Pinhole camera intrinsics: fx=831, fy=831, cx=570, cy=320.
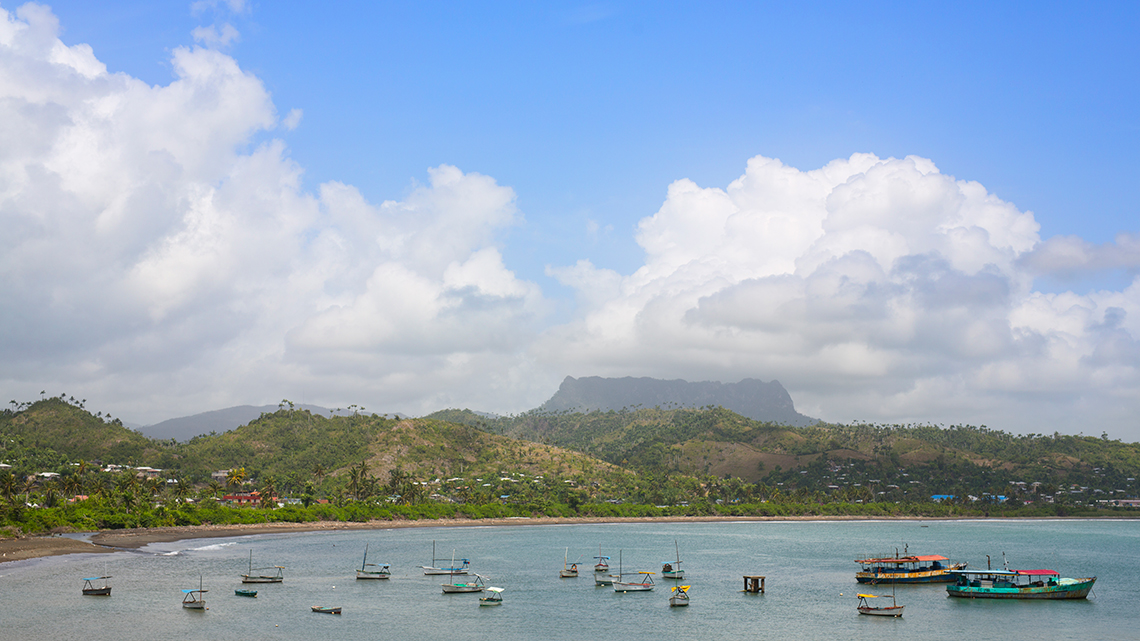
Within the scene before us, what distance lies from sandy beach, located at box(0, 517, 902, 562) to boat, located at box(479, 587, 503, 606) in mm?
47536

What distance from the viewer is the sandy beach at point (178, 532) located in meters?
86.6

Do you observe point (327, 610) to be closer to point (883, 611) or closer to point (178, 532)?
point (883, 611)

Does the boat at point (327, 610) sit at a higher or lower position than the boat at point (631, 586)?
higher

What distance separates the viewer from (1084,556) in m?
115

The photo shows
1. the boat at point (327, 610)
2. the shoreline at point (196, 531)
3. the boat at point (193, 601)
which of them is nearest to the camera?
the boat at point (193, 601)

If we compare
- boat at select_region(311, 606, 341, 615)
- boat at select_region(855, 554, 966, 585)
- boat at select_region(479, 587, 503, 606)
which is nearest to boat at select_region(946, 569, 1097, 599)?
boat at select_region(855, 554, 966, 585)

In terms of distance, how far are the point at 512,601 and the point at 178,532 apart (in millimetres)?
75197

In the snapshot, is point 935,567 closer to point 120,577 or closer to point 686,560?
point 686,560

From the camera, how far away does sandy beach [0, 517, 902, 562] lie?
86.6 meters

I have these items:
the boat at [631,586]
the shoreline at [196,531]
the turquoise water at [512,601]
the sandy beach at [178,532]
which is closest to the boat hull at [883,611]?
the turquoise water at [512,601]

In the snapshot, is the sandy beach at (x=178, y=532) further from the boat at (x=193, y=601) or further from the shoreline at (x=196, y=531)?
the boat at (x=193, y=601)

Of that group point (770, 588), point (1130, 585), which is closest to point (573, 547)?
point (770, 588)

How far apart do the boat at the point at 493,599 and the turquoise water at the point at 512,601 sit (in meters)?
0.72

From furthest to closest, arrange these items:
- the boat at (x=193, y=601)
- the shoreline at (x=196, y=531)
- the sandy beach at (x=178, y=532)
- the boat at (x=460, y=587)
Answer: 1. the shoreline at (x=196, y=531)
2. the sandy beach at (x=178, y=532)
3. the boat at (x=460, y=587)
4. the boat at (x=193, y=601)
